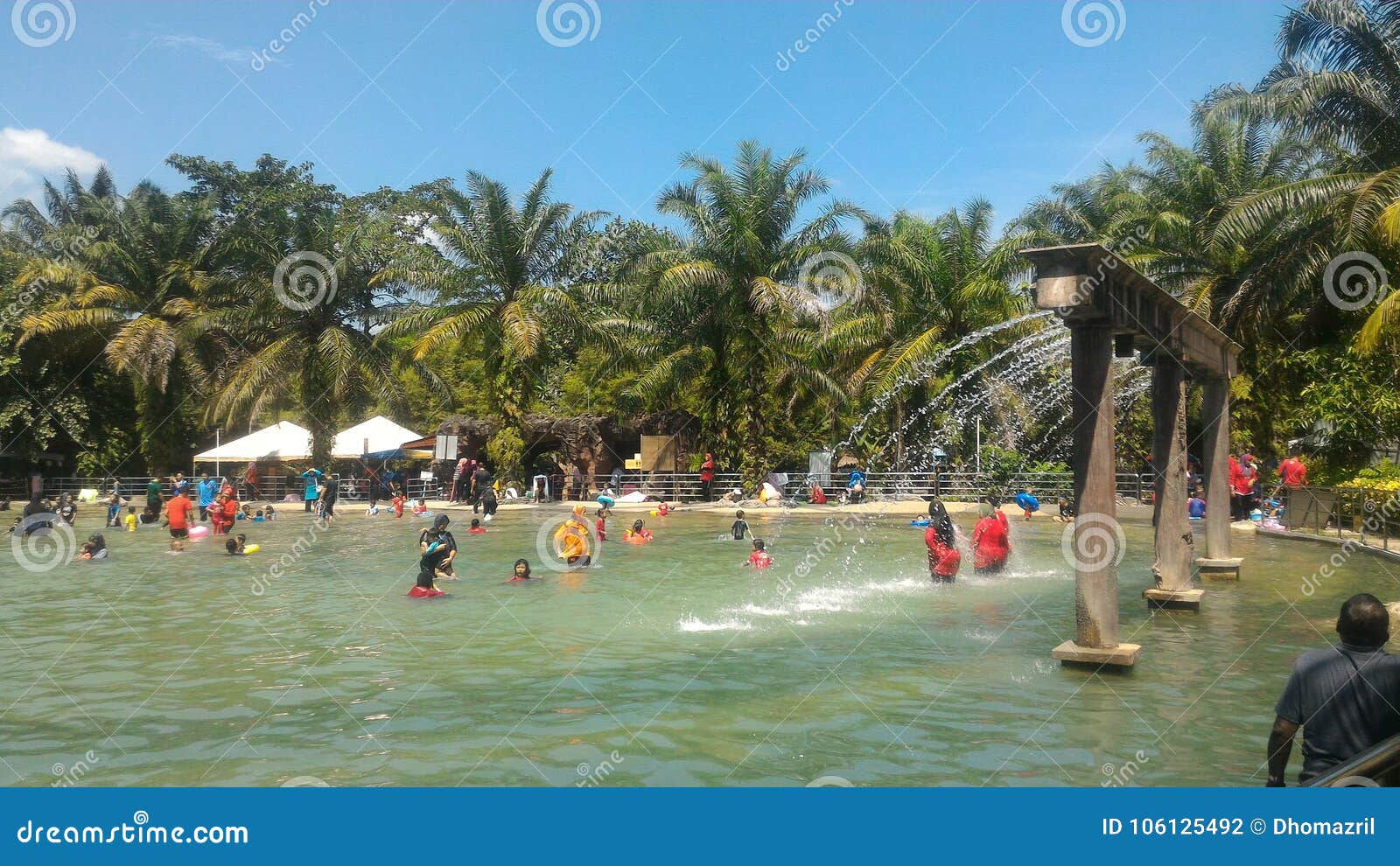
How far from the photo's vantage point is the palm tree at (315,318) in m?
41.0

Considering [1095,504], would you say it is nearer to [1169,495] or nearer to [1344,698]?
[1344,698]

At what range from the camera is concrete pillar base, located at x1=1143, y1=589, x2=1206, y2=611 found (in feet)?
45.0

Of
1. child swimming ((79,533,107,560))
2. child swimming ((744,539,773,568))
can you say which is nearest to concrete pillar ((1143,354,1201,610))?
child swimming ((744,539,773,568))

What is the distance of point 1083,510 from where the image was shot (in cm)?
995

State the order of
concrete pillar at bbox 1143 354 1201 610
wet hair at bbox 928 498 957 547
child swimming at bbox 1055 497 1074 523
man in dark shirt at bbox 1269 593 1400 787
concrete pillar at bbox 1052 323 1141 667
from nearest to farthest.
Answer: man in dark shirt at bbox 1269 593 1400 787 < concrete pillar at bbox 1052 323 1141 667 < concrete pillar at bbox 1143 354 1201 610 < wet hair at bbox 928 498 957 547 < child swimming at bbox 1055 497 1074 523

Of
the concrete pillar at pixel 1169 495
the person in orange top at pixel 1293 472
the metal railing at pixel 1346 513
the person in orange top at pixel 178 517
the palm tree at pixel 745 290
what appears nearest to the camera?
the concrete pillar at pixel 1169 495

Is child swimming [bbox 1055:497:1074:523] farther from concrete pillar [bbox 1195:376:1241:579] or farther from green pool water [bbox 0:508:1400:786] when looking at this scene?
concrete pillar [bbox 1195:376:1241:579]

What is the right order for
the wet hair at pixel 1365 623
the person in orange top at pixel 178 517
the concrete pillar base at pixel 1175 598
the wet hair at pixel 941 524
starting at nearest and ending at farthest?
the wet hair at pixel 1365 623 < the concrete pillar base at pixel 1175 598 < the wet hair at pixel 941 524 < the person in orange top at pixel 178 517

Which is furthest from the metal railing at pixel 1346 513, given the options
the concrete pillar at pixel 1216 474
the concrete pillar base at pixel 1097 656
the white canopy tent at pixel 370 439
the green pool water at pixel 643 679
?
the white canopy tent at pixel 370 439

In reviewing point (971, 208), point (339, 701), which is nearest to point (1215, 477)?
point (339, 701)

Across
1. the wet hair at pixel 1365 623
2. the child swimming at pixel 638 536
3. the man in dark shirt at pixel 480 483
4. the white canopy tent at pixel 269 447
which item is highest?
the white canopy tent at pixel 269 447

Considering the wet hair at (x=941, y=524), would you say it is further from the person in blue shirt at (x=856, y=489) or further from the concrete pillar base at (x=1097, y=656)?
the person in blue shirt at (x=856, y=489)

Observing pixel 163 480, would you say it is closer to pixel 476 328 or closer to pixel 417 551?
pixel 476 328

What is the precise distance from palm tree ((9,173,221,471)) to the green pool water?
26548 millimetres
